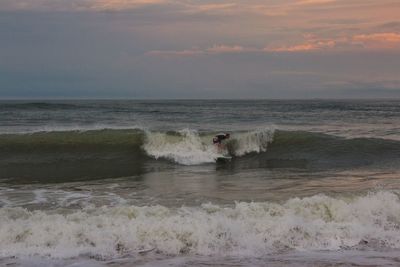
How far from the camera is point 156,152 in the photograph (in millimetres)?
17344

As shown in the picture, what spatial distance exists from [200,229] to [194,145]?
10532 millimetres

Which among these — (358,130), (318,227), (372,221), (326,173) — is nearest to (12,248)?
(318,227)

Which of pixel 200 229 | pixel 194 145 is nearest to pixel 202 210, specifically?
pixel 200 229

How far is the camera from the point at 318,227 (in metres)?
7.19

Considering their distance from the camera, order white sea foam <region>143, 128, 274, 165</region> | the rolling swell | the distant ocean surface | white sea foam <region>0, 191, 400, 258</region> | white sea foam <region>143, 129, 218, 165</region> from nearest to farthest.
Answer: the distant ocean surface
white sea foam <region>0, 191, 400, 258</region>
the rolling swell
white sea foam <region>143, 129, 218, 165</region>
white sea foam <region>143, 128, 274, 165</region>

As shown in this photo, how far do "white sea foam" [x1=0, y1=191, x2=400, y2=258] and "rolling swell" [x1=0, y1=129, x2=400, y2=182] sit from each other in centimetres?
577

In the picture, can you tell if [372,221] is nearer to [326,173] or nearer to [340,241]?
[340,241]

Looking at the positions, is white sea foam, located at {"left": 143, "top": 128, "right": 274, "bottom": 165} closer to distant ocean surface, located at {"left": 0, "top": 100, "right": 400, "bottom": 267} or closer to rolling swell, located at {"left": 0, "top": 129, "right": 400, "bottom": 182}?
rolling swell, located at {"left": 0, "top": 129, "right": 400, "bottom": 182}

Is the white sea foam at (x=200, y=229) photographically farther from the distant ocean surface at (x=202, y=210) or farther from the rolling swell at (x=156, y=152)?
the rolling swell at (x=156, y=152)

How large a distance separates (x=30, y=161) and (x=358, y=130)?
635 inches

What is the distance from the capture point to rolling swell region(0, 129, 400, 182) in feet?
48.5

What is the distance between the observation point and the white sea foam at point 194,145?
1622 cm

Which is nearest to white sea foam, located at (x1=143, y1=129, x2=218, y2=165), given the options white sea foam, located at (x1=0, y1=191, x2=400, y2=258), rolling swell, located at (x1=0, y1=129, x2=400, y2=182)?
rolling swell, located at (x1=0, y1=129, x2=400, y2=182)

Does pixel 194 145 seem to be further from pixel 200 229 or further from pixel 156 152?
pixel 200 229
